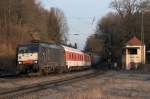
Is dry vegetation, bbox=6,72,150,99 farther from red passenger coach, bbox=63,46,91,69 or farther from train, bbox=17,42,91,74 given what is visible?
red passenger coach, bbox=63,46,91,69

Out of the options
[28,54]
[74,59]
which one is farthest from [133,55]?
[28,54]

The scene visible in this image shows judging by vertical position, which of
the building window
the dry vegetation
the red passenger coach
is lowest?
the dry vegetation

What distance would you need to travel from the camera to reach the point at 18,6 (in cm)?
8062

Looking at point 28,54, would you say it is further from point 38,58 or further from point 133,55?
point 133,55

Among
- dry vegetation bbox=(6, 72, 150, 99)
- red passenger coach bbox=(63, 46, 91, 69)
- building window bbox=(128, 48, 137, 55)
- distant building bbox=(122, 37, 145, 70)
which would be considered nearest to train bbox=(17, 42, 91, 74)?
red passenger coach bbox=(63, 46, 91, 69)

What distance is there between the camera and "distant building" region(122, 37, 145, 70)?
233 feet

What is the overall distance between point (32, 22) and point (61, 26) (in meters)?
32.6

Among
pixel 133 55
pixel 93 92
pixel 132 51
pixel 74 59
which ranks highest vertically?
pixel 132 51

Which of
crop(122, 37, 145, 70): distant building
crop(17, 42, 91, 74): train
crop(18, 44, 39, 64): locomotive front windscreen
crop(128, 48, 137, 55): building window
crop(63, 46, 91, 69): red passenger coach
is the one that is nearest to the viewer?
crop(17, 42, 91, 74): train

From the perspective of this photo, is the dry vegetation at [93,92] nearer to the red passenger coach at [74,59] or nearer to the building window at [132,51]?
the red passenger coach at [74,59]

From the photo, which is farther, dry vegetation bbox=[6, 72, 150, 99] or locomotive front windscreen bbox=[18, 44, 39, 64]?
locomotive front windscreen bbox=[18, 44, 39, 64]

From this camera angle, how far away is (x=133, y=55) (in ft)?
236

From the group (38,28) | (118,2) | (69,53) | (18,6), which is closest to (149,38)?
(118,2)

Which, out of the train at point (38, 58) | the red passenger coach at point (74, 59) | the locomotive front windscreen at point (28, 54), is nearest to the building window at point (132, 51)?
the red passenger coach at point (74, 59)
